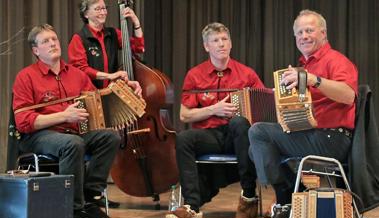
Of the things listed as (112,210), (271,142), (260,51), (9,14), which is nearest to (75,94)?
(112,210)

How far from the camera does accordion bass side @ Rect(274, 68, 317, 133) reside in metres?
2.95

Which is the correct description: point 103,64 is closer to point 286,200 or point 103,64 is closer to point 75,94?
point 75,94

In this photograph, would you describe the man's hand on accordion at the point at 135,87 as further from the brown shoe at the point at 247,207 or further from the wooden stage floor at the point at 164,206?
the brown shoe at the point at 247,207

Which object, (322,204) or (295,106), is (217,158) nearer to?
(295,106)

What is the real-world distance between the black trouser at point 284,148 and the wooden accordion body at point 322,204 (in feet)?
1.14

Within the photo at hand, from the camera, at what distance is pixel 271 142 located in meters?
3.17

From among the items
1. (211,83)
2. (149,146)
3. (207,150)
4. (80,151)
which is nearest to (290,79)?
(207,150)

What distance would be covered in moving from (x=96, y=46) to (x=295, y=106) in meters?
1.74

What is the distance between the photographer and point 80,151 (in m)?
3.46

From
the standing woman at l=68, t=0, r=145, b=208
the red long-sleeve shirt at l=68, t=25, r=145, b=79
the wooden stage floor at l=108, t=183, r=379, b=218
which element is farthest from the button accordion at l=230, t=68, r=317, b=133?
the red long-sleeve shirt at l=68, t=25, r=145, b=79

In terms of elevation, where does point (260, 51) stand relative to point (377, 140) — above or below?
above

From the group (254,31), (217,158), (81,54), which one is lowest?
(217,158)

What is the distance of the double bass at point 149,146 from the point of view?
13.1ft

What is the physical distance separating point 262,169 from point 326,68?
593mm
